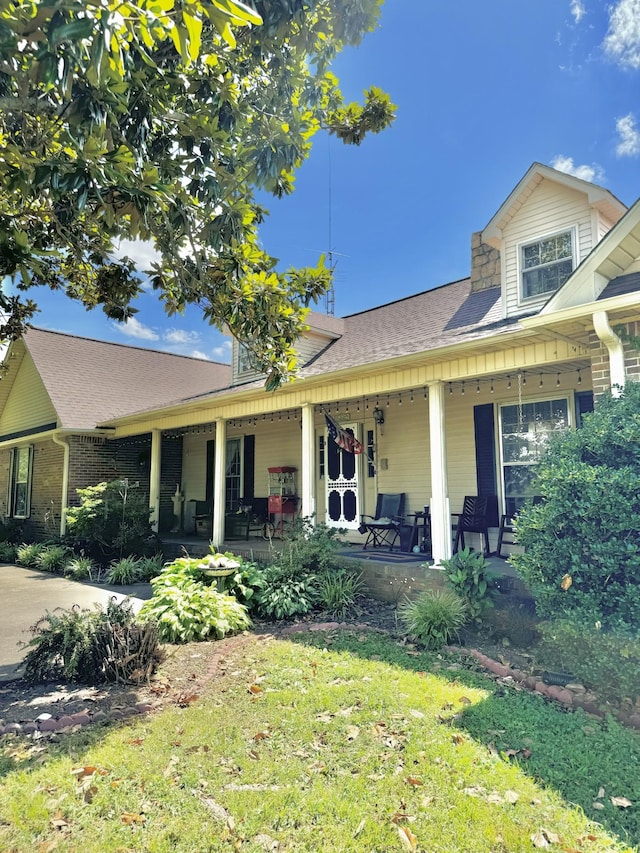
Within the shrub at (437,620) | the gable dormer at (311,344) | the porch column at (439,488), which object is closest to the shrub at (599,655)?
the shrub at (437,620)

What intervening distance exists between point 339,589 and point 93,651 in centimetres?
312

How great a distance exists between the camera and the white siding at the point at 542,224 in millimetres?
7223

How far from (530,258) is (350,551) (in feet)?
17.5

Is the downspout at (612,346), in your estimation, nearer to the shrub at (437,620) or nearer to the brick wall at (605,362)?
the brick wall at (605,362)

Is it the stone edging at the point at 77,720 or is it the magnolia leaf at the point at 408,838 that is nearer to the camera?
the magnolia leaf at the point at 408,838

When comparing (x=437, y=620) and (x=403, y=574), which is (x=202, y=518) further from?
(x=437, y=620)

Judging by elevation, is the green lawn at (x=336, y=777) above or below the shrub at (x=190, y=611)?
below

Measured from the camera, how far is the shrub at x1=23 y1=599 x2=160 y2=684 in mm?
4680

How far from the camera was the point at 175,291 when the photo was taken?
18.2 ft

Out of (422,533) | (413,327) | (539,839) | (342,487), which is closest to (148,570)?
(342,487)

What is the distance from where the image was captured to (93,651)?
4770mm

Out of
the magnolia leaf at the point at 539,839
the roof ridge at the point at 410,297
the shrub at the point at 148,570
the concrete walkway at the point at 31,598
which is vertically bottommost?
the concrete walkway at the point at 31,598

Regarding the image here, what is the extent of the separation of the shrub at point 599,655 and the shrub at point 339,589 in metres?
2.88

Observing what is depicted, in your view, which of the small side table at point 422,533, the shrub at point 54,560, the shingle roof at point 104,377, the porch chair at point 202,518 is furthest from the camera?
the shingle roof at point 104,377
